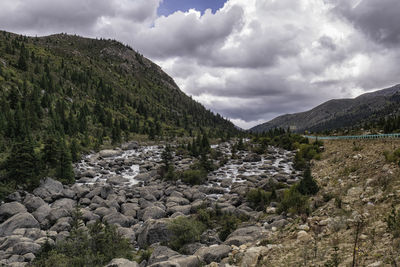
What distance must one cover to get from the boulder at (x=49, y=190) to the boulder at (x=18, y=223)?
Answer: 6.17 meters

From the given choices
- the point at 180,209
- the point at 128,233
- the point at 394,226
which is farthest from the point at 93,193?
the point at 394,226

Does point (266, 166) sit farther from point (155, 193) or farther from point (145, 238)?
point (145, 238)

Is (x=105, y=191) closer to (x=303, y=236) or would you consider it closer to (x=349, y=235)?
(x=303, y=236)

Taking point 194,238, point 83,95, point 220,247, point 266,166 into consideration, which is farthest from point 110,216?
point 83,95

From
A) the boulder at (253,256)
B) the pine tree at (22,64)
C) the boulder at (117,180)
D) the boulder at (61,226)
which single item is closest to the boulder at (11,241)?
the boulder at (61,226)

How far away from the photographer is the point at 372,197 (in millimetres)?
11234

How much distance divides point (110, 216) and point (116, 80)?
Answer: 157142 mm

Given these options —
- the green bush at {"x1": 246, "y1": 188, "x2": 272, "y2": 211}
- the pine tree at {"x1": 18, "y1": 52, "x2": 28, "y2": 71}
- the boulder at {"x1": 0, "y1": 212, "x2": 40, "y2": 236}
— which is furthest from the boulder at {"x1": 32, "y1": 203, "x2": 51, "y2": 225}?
the pine tree at {"x1": 18, "y1": 52, "x2": 28, "y2": 71}

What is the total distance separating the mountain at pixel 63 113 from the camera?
3222 centimetres

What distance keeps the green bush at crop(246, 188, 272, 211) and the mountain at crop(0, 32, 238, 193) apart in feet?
84.8

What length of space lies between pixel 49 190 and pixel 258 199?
24.6 m

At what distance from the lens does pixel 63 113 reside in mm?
63969

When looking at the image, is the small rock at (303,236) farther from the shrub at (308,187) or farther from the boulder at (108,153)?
the boulder at (108,153)

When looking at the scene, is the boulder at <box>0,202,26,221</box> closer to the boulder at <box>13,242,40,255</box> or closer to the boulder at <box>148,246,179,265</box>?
the boulder at <box>13,242,40,255</box>
